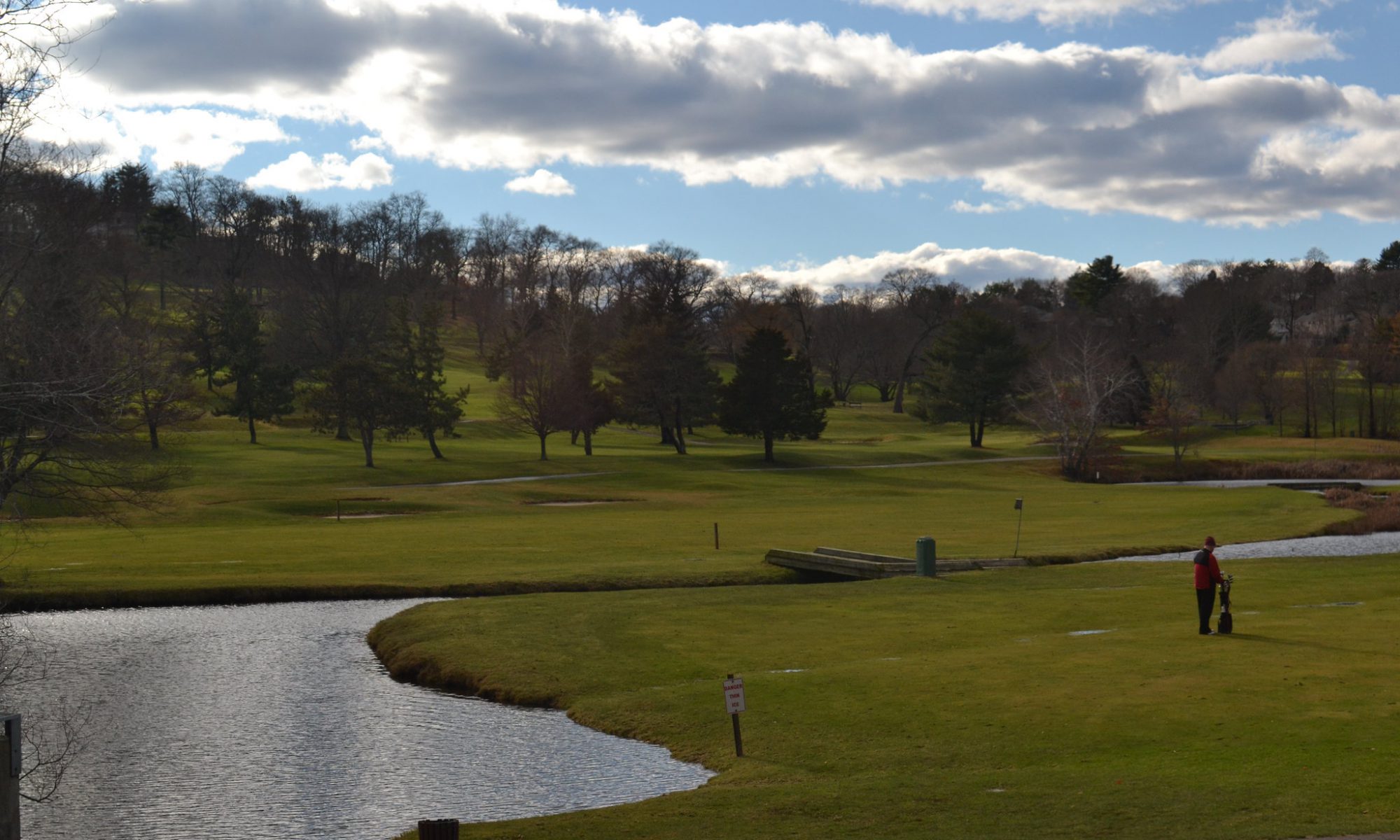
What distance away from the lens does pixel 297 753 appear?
2298 centimetres

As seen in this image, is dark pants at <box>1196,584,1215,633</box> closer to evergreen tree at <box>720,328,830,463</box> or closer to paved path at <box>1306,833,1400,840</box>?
paved path at <box>1306,833,1400,840</box>

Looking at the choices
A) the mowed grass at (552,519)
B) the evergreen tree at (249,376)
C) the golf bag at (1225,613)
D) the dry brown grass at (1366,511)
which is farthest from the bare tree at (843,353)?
the golf bag at (1225,613)

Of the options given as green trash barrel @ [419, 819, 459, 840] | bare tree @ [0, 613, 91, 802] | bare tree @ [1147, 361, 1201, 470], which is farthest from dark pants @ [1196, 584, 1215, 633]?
bare tree @ [1147, 361, 1201, 470]

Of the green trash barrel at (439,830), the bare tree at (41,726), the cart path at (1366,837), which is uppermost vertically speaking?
the green trash barrel at (439,830)

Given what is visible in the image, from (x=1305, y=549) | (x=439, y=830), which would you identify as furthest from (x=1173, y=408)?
(x=439, y=830)

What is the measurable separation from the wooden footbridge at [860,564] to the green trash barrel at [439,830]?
31.6 m

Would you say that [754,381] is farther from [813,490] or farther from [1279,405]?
[1279,405]

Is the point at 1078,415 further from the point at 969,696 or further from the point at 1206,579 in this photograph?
the point at 969,696

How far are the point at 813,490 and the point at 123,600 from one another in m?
51.3

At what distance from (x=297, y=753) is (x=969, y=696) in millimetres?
12741

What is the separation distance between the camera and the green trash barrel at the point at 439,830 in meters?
12.0

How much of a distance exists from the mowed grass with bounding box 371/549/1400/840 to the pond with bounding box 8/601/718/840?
1294mm

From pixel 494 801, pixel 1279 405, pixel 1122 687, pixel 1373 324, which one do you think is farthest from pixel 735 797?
pixel 1373 324

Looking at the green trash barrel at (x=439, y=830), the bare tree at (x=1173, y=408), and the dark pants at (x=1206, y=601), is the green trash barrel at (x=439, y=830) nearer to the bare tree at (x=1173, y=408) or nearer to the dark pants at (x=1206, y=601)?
the dark pants at (x=1206, y=601)
